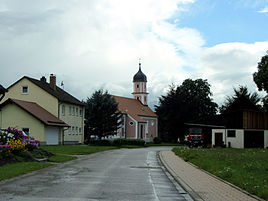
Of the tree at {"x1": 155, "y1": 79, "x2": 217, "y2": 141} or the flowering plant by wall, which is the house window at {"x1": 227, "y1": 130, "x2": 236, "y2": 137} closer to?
the tree at {"x1": 155, "y1": 79, "x2": 217, "y2": 141}

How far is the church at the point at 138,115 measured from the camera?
7475cm

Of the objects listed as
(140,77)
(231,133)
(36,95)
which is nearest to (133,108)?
(140,77)

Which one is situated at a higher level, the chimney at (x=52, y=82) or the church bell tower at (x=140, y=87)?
the church bell tower at (x=140, y=87)

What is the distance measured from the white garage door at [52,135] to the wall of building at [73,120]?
228 cm

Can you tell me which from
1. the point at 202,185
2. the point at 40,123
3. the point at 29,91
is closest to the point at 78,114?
the point at 29,91

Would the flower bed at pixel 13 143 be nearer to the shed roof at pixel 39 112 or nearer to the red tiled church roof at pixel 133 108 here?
the shed roof at pixel 39 112

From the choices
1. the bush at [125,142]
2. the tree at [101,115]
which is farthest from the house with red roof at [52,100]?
the bush at [125,142]

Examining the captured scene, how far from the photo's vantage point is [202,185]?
12789 millimetres

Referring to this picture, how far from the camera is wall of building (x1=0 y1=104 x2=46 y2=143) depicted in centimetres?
4325

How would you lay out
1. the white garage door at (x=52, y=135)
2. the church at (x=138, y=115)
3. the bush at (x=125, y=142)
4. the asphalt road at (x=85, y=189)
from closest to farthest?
the asphalt road at (x=85, y=189) → the white garage door at (x=52, y=135) → the bush at (x=125, y=142) → the church at (x=138, y=115)

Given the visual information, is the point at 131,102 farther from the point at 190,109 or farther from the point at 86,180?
the point at 86,180

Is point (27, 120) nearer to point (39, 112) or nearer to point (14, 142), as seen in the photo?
point (39, 112)

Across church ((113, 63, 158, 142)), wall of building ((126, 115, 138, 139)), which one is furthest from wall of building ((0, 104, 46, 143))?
wall of building ((126, 115, 138, 139))

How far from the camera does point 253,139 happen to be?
5212 cm
